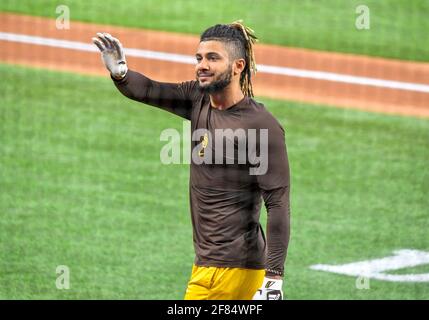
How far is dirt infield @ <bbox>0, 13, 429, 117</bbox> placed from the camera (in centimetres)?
1553

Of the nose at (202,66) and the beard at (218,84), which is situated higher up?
the nose at (202,66)

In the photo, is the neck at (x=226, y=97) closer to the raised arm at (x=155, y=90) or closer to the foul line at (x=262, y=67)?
the raised arm at (x=155, y=90)

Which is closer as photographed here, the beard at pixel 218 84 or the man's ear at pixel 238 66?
the beard at pixel 218 84

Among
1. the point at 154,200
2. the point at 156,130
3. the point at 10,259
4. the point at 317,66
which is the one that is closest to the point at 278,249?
the point at 10,259

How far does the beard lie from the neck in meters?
0.04

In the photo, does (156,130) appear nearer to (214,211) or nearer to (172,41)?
(172,41)

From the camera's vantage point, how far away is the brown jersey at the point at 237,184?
5.98 meters

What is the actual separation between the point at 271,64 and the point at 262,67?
0.94 feet

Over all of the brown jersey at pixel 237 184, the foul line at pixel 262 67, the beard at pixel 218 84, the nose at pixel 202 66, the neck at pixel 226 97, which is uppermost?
the foul line at pixel 262 67

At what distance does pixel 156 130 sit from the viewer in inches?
541

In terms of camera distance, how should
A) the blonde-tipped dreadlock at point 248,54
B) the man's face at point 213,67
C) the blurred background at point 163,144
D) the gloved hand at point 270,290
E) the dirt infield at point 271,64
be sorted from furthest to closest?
the dirt infield at point 271,64 → the blurred background at point 163,144 → the blonde-tipped dreadlock at point 248,54 → the man's face at point 213,67 → the gloved hand at point 270,290

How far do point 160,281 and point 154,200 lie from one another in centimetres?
217

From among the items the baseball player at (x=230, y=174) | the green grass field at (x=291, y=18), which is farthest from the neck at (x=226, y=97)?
the green grass field at (x=291, y=18)

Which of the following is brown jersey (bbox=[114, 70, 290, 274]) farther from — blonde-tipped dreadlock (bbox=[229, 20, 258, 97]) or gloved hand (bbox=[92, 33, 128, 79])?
blonde-tipped dreadlock (bbox=[229, 20, 258, 97])
